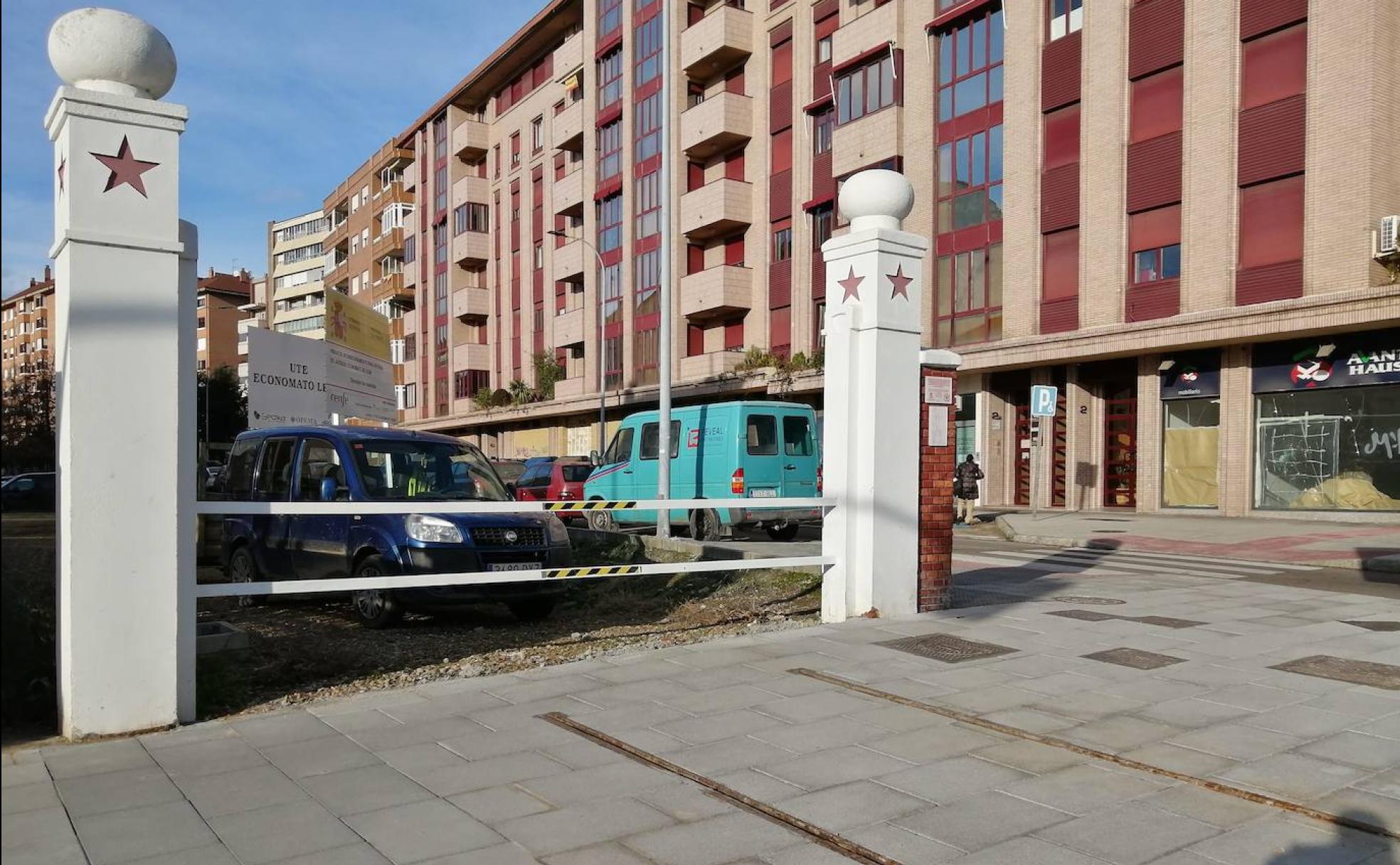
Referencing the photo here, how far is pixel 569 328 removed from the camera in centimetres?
5016

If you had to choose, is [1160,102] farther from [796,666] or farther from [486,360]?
[486,360]

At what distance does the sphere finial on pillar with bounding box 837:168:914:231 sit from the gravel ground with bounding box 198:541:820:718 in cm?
328

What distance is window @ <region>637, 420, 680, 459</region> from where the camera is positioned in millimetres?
18438

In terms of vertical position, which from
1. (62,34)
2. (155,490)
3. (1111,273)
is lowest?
(155,490)

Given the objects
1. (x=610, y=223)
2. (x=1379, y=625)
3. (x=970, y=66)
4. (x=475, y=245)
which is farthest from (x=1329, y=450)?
(x=475, y=245)

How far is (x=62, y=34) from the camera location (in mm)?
5195

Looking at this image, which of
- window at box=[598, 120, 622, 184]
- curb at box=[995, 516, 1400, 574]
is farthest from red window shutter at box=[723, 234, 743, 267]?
curb at box=[995, 516, 1400, 574]

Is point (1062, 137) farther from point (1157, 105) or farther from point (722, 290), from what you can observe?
point (722, 290)

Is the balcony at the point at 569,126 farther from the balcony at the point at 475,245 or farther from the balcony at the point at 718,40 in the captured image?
the balcony at the point at 475,245

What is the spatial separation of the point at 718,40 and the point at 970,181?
1299 cm

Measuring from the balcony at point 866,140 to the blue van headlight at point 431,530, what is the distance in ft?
89.0

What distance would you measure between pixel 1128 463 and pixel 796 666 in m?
23.4

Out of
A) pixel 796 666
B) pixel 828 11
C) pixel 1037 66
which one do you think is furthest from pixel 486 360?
pixel 796 666

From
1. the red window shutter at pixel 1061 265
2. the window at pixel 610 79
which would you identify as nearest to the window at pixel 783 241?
the red window shutter at pixel 1061 265
